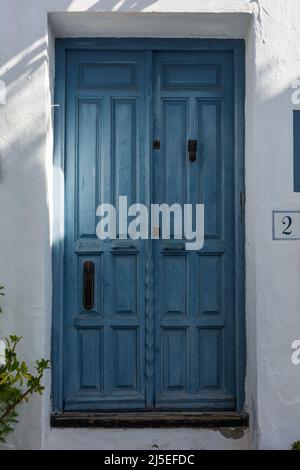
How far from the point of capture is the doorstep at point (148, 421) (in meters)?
4.34

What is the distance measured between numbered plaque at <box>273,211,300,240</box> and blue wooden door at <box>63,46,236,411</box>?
0.39 metres

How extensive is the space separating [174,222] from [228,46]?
1.23 meters

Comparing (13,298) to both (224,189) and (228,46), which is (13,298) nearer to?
A: (224,189)

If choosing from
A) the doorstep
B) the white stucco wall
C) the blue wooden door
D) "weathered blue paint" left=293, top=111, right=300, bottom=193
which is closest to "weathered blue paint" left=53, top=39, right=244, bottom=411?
the blue wooden door

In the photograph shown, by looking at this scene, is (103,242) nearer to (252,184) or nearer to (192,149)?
(192,149)

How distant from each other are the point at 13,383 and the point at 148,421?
90 cm

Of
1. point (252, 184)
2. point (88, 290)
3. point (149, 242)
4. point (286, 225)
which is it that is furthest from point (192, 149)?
point (88, 290)

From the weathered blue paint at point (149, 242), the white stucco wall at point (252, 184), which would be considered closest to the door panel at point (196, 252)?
the weathered blue paint at point (149, 242)

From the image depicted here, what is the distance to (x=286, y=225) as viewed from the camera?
4.21 meters

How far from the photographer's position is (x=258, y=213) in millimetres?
A: 4203

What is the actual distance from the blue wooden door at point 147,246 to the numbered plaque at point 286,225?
39 centimetres

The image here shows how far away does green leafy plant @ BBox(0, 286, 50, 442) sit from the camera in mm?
3883

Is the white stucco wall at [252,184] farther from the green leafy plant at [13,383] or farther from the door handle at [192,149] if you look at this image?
the door handle at [192,149]

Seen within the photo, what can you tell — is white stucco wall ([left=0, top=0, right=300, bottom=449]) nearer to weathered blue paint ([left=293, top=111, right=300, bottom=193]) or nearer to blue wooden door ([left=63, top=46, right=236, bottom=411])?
weathered blue paint ([left=293, top=111, right=300, bottom=193])
